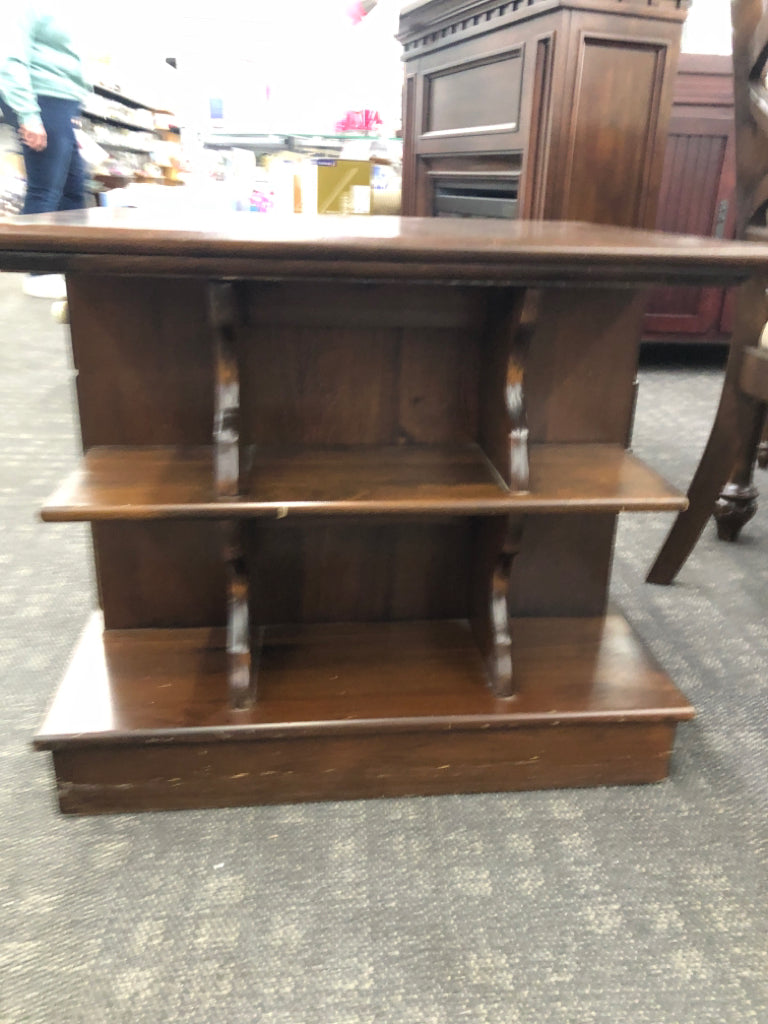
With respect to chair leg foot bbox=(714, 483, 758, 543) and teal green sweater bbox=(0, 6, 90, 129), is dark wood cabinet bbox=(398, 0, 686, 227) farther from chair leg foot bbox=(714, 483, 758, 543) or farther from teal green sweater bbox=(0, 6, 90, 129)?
teal green sweater bbox=(0, 6, 90, 129)

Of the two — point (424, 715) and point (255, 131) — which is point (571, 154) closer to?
point (424, 715)

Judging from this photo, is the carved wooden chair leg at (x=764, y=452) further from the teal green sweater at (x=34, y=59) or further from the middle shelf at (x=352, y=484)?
the teal green sweater at (x=34, y=59)

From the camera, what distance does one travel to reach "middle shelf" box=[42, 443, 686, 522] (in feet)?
2.84

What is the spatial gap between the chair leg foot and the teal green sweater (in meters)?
3.03

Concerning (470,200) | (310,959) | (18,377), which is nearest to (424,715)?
(310,959)

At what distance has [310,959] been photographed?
0.78 m

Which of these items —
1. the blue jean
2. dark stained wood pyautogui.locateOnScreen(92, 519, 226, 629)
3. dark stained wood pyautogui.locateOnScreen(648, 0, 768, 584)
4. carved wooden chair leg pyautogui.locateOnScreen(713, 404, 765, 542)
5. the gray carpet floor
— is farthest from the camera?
the blue jean

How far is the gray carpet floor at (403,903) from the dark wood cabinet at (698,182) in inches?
90.4

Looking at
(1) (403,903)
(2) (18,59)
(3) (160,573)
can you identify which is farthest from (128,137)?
(1) (403,903)

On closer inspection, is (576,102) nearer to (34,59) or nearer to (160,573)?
(160,573)

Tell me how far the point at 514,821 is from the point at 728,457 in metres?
0.81

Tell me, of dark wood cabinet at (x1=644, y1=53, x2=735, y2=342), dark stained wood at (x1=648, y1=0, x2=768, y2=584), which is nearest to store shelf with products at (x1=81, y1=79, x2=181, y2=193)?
dark wood cabinet at (x1=644, y1=53, x2=735, y2=342)

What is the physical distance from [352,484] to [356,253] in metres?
0.27

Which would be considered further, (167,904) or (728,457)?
(728,457)
